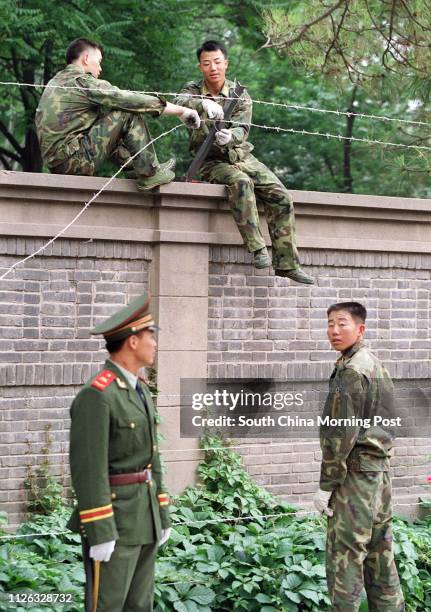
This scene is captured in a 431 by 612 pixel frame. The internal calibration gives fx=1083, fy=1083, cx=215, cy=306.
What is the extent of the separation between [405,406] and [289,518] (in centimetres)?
176

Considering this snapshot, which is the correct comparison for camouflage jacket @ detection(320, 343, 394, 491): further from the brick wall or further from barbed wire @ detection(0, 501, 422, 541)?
the brick wall

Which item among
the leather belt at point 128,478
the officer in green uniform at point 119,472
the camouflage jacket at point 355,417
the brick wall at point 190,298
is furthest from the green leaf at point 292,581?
the leather belt at point 128,478

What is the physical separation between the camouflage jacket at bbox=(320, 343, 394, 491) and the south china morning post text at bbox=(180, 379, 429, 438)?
77.6 inches

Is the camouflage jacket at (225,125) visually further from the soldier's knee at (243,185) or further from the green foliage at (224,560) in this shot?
the green foliage at (224,560)

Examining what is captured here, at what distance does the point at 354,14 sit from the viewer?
439 inches

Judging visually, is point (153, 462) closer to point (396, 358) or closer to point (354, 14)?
point (396, 358)

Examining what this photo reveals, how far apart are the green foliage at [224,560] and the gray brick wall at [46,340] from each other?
50cm

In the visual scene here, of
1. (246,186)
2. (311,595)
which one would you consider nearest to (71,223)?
(246,186)

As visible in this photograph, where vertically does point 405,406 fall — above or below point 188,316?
below

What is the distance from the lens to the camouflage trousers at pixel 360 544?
238 inches

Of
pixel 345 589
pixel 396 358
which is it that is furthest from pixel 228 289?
pixel 345 589

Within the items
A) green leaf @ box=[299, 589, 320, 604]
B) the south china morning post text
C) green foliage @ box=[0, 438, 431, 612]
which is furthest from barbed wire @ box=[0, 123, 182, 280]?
green leaf @ box=[299, 589, 320, 604]

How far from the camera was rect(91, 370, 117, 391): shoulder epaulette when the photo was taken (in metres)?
4.89

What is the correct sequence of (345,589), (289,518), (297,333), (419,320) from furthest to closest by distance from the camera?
1. (419,320)
2. (297,333)
3. (289,518)
4. (345,589)
